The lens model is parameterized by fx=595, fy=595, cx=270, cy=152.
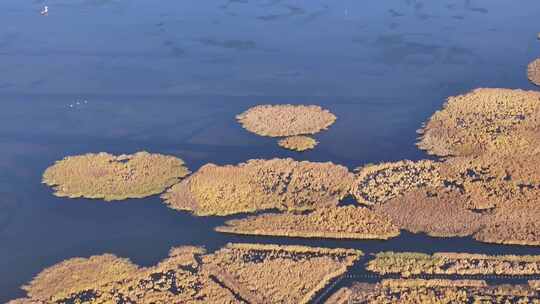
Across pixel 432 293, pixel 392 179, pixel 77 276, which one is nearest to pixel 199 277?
pixel 77 276

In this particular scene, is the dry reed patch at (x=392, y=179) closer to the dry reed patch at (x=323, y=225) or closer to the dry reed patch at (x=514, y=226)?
the dry reed patch at (x=323, y=225)

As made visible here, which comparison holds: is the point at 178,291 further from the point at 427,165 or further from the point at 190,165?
the point at 427,165

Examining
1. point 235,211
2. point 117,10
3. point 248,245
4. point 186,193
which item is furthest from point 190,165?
point 117,10

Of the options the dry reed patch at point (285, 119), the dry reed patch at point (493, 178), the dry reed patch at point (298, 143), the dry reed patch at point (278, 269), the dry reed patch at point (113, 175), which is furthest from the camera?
the dry reed patch at point (285, 119)

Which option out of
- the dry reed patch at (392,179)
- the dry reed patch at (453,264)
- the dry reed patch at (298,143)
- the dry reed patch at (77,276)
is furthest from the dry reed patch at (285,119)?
the dry reed patch at (77,276)

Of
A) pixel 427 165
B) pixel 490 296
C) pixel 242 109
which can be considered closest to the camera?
pixel 490 296

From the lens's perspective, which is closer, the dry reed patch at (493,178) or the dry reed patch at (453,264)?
the dry reed patch at (453,264)

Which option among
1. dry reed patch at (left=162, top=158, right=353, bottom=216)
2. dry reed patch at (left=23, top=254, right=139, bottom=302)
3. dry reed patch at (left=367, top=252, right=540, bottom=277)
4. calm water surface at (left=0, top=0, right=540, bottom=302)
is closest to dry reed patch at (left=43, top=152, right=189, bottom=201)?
calm water surface at (left=0, top=0, right=540, bottom=302)
